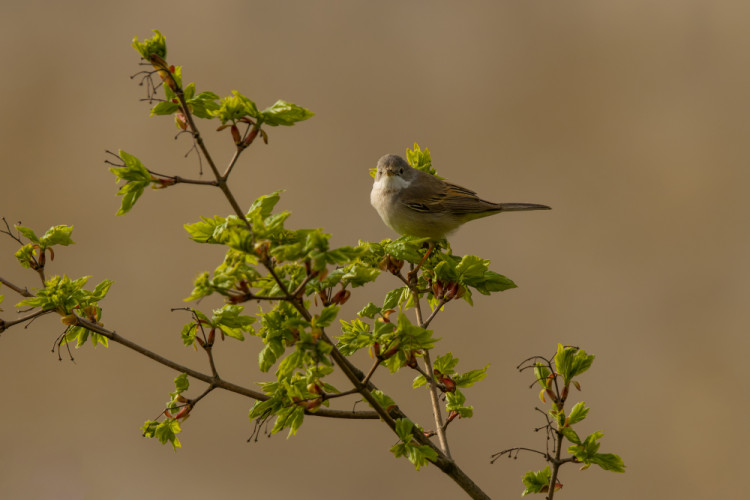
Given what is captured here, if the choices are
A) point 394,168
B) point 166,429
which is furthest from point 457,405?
point 394,168

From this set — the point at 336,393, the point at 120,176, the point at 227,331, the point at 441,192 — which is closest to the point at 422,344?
A: the point at 336,393

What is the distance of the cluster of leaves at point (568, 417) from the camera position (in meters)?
1.57

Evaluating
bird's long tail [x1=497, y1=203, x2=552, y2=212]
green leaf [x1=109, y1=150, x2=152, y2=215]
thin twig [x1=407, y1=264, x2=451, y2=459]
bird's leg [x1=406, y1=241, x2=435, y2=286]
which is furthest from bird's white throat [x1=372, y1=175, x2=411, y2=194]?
green leaf [x1=109, y1=150, x2=152, y2=215]

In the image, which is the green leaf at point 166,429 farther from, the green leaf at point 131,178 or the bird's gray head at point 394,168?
the bird's gray head at point 394,168

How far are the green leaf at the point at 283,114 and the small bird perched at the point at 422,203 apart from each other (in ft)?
5.07

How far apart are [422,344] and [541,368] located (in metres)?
0.40

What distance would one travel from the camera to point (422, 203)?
10.1 feet

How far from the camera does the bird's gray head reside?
3109 millimetres

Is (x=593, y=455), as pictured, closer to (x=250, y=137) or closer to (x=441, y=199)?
(x=250, y=137)

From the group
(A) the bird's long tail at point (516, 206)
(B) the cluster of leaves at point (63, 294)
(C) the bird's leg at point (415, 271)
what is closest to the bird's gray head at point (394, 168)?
(A) the bird's long tail at point (516, 206)

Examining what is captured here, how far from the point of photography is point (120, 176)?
1.48 m

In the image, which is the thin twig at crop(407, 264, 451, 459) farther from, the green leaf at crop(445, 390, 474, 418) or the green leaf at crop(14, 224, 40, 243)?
the green leaf at crop(14, 224, 40, 243)

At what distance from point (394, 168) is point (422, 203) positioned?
0.22 meters

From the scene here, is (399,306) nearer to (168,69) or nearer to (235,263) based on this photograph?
(235,263)
